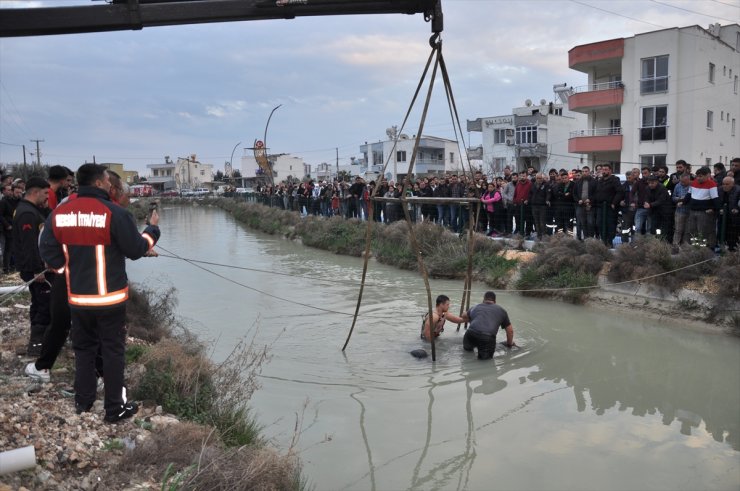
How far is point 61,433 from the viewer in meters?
4.29

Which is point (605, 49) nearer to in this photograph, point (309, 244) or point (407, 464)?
point (309, 244)

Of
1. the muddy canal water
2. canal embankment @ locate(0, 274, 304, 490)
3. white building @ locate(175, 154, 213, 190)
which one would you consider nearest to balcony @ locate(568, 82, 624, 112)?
the muddy canal water

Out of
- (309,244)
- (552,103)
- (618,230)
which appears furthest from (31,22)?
(552,103)

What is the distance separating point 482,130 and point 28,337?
5370cm

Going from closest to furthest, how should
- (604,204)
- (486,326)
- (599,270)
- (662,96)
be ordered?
(486,326) < (599,270) < (604,204) < (662,96)

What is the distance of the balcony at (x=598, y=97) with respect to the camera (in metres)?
33.2

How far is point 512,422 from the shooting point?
259 inches

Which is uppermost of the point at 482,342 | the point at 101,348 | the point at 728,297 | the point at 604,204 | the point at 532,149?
the point at 532,149

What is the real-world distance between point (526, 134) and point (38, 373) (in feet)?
166

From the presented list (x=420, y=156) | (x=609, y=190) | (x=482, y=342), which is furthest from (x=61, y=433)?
(x=420, y=156)

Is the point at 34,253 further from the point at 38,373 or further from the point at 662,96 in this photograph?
the point at 662,96

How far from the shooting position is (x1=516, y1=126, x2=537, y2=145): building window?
5153 centimetres

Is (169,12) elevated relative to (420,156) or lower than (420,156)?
lower

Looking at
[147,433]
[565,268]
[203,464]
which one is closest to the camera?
[203,464]
